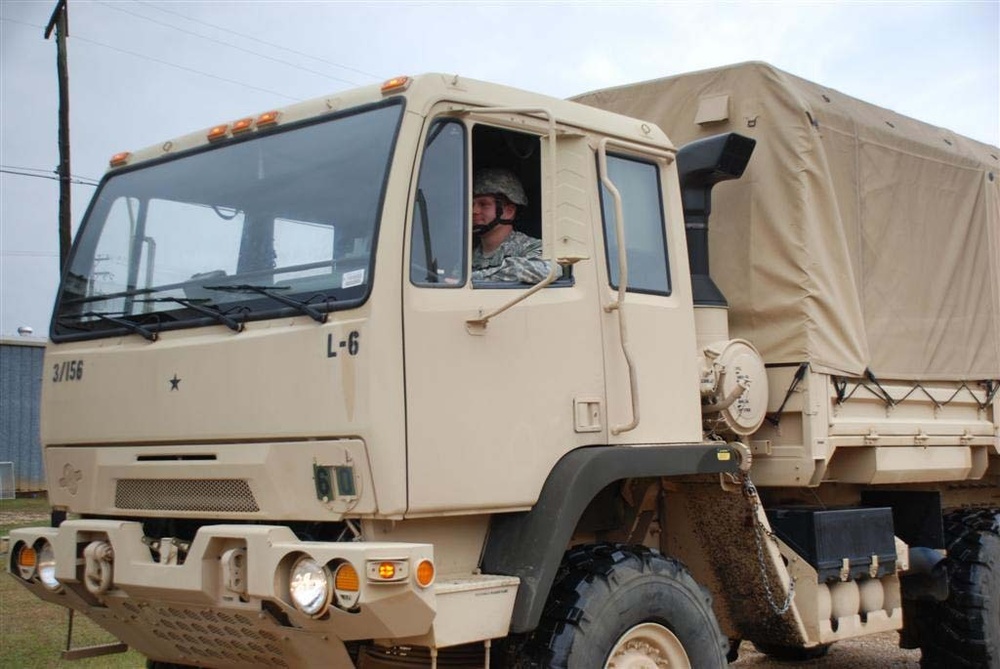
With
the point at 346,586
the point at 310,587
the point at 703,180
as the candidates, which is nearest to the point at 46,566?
the point at 310,587

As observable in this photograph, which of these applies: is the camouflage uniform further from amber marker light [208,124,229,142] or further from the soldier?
amber marker light [208,124,229,142]

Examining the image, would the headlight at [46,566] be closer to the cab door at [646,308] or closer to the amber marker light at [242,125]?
the amber marker light at [242,125]

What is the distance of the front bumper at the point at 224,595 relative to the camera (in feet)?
13.5

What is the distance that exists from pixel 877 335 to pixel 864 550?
1273 mm

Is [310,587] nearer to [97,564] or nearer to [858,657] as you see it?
[97,564]

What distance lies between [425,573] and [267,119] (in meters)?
2.15

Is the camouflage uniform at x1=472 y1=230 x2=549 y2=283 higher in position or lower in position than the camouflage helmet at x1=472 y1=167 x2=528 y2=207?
lower

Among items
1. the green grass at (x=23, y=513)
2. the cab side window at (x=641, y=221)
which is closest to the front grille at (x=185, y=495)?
the cab side window at (x=641, y=221)

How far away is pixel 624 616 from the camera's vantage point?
498 cm

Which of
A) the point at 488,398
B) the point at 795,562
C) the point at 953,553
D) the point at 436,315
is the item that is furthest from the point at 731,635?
the point at 436,315

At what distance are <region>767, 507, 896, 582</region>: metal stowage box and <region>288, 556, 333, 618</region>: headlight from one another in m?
2.97

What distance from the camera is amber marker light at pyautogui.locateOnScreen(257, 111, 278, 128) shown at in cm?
512

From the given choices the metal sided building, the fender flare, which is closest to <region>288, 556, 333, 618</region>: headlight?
the fender flare

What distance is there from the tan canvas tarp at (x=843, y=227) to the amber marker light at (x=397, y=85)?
8.05 ft
